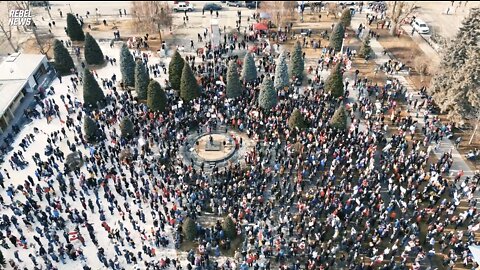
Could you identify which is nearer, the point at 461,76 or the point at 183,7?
the point at 461,76

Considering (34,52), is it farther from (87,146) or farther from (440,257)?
(440,257)

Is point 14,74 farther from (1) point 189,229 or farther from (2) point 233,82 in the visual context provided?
(1) point 189,229

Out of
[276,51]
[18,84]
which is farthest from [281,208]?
[18,84]

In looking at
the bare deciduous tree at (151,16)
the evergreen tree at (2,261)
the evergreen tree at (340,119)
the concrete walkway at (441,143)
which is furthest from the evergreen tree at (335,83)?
the evergreen tree at (2,261)

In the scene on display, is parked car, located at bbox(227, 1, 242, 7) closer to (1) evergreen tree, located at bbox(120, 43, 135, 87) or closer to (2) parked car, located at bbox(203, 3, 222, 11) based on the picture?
(2) parked car, located at bbox(203, 3, 222, 11)

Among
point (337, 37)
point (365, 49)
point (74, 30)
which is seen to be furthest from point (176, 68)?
point (365, 49)

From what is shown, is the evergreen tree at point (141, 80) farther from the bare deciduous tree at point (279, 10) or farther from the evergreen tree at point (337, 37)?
the evergreen tree at point (337, 37)
